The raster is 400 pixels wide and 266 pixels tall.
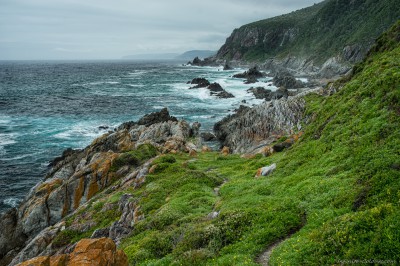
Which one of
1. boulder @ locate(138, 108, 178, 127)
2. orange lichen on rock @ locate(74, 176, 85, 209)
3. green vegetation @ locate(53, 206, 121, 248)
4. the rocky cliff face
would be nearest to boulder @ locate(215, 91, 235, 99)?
boulder @ locate(138, 108, 178, 127)

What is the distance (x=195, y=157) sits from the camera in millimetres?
41250

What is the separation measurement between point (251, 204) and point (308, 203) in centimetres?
Result: 364

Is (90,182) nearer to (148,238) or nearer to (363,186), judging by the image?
(148,238)

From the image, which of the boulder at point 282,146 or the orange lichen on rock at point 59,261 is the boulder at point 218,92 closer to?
the boulder at point 282,146

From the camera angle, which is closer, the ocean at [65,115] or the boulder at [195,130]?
the ocean at [65,115]

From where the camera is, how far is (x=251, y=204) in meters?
18.5

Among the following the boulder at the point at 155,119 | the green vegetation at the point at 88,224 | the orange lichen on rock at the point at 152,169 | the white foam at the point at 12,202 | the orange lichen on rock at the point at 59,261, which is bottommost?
the white foam at the point at 12,202

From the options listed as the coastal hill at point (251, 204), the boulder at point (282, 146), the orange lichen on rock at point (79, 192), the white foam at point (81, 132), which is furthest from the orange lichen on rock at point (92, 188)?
the white foam at point (81, 132)

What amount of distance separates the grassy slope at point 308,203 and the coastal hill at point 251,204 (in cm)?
7

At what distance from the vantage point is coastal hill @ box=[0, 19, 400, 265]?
12.2 m

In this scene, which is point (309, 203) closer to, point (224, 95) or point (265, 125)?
point (265, 125)

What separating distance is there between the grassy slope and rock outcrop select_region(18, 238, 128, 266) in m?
2.75

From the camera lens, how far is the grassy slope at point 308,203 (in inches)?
446

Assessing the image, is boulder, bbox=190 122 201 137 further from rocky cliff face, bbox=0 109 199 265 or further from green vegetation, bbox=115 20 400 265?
green vegetation, bbox=115 20 400 265
